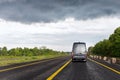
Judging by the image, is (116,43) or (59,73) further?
(116,43)

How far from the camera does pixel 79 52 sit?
41562mm

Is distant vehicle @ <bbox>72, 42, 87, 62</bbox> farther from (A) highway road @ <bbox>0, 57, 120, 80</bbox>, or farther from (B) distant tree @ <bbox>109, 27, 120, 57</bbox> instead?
(B) distant tree @ <bbox>109, 27, 120, 57</bbox>

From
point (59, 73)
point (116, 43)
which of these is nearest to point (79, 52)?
point (59, 73)

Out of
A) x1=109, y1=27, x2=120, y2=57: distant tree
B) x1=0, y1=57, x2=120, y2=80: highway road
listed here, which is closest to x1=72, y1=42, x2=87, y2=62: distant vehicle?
x1=0, y1=57, x2=120, y2=80: highway road

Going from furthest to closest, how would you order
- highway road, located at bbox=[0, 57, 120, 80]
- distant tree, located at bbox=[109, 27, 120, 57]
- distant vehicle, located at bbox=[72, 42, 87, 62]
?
distant tree, located at bbox=[109, 27, 120, 57] → distant vehicle, located at bbox=[72, 42, 87, 62] → highway road, located at bbox=[0, 57, 120, 80]

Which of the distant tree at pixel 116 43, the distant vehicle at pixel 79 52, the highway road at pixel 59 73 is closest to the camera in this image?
the highway road at pixel 59 73

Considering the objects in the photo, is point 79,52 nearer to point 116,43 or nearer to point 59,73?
point 59,73

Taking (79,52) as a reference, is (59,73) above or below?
below

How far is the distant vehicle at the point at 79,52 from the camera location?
41000 millimetres

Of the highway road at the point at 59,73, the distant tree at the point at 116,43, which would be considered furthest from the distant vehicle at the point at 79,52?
the distant tree at the point at 116,43

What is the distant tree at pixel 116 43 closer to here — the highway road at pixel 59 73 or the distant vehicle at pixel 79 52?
the distant vehicle at pixel 79 52

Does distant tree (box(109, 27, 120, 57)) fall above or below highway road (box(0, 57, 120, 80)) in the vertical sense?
above

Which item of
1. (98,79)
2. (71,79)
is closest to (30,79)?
(71,79)

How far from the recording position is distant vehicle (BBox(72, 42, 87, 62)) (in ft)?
135
